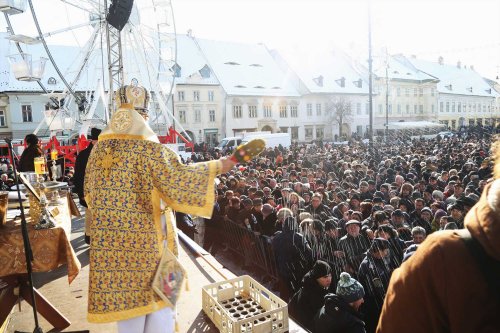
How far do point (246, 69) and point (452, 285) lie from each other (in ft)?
134

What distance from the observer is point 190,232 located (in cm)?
788

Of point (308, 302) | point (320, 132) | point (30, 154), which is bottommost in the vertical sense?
point (308, 302)

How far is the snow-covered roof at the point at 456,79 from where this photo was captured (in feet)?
184

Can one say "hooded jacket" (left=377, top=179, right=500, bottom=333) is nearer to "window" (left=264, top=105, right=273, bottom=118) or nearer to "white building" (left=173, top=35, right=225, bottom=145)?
"white building" (left=173, top=35, right=225, bottom=145)

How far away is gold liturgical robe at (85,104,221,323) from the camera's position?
2.54 metres

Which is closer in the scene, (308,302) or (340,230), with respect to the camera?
(308,302)

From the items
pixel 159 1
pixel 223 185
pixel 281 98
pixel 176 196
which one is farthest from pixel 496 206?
pixel 281 98

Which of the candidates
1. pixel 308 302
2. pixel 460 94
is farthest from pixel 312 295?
pixel 460 94

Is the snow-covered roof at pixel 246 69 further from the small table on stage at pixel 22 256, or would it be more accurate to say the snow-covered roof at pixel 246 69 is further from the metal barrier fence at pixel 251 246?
the small table on stage at pixel 22 256

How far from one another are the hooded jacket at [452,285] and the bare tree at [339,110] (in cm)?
4271

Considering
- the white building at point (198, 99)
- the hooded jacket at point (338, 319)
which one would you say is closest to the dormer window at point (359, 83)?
the white building at point (198, 99)

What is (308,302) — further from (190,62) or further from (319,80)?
(319,80)

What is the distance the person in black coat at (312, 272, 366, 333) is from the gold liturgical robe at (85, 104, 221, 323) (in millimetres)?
1576

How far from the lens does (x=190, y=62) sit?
36.9m
